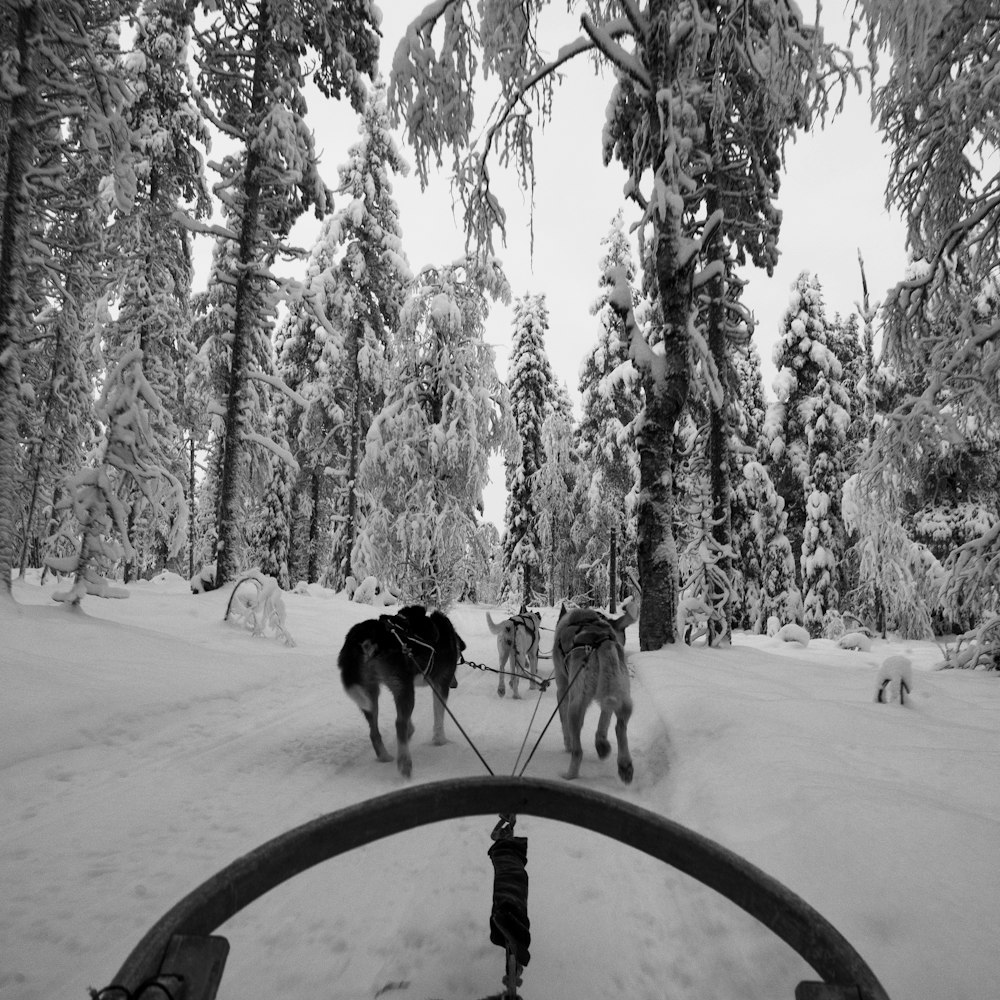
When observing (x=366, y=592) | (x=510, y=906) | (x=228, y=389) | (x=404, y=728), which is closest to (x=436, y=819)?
(x=510, y=906)

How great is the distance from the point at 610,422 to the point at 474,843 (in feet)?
67.0

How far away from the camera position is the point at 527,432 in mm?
25797

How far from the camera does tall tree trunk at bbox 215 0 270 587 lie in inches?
429

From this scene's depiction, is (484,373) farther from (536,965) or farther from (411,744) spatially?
(536,965)

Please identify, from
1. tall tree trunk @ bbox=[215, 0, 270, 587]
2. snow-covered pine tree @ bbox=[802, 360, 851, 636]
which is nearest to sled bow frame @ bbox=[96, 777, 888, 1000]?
tall tree trunk @ bbox=[215, 0, 270, 587]

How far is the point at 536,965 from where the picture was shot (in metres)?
1.84

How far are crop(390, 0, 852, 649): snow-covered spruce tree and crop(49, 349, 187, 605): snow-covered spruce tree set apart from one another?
472 centimetres

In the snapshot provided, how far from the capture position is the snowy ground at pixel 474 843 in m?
1.79

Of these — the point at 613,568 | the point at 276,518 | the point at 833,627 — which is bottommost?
the point at 833,627

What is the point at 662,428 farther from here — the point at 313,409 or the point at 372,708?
the point at 313,409

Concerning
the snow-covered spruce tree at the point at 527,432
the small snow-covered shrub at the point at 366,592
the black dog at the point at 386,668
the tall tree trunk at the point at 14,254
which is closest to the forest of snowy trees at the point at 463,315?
the tall tree trunk at the point at 14,254

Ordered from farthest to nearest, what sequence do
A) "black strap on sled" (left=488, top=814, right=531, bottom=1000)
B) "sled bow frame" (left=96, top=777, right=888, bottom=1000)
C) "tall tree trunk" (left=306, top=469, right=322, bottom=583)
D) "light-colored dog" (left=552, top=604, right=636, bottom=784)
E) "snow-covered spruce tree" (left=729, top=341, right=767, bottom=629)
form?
"tall tree trunk" (left=306, top=469, right=322, bottom=583) < "snow-covered spruce tree" (left=729, top=341, right=767, bottom=629) < "light-colored dog" (left=552, top=604, right=636, bottom=784) < "black strap on sled" (left=488, top=814, right=531, bottom=1000) < "sled bow frame" (left=96, top=777, right=888, bottom=1000)

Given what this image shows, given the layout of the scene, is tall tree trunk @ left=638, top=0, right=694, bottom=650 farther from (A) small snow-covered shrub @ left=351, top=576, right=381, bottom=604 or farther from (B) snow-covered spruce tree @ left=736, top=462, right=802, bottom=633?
(B) snow-covered spruce tree @ left=736, top=462, right=802, bottom=633

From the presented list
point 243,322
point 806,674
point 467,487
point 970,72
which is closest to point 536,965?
point 806,674
